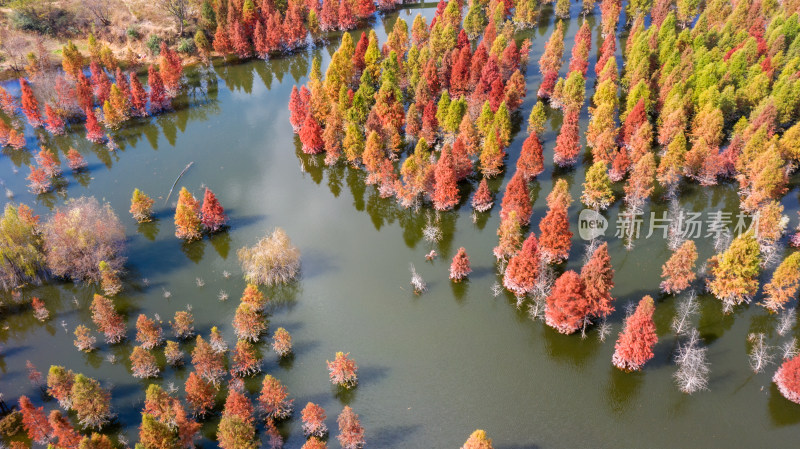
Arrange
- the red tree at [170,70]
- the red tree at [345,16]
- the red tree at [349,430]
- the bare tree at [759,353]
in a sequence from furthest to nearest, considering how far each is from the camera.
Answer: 1. the red tree at [345,16]
2. the red tree at [170,70]
3. the bare tree at [759,353]
4. the red tree at [349,430]

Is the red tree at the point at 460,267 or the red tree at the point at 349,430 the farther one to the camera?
the red tree at the point at 460,267

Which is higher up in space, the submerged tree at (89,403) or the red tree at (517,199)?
the red tree at (517,199)

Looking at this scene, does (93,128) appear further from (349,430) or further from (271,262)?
(349,430)

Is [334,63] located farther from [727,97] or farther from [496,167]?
[727,97]

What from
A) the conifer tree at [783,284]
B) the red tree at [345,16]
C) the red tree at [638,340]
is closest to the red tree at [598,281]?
the red tree at [638,340]

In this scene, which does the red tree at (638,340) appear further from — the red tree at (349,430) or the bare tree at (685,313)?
the red tree at (349,430)

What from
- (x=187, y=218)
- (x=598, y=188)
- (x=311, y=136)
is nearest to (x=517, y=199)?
(x=598, y=188)

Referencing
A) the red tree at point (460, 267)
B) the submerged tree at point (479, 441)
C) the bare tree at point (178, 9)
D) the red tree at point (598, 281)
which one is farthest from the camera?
the bare tree at point (178, 9)
